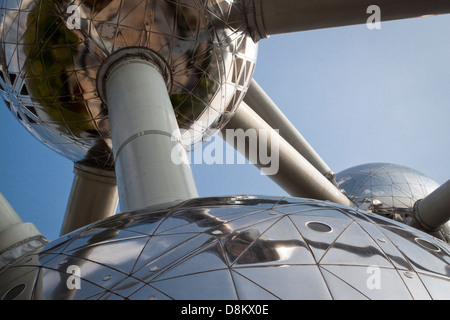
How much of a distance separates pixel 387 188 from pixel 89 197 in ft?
30.9

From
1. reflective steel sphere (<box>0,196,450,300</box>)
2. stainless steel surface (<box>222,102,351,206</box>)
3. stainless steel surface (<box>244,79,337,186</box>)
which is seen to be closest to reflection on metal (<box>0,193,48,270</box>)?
reflective steel sphere (<box>0,196,450,300</box>)

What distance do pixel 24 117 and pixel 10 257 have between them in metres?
3.64

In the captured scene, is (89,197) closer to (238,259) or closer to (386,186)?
(238,259)

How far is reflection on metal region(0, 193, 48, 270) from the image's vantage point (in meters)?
4.35

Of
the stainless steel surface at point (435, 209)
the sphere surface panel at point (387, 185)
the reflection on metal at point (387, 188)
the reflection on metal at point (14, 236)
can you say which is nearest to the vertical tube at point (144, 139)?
the reflection on metal at point (14, 236)

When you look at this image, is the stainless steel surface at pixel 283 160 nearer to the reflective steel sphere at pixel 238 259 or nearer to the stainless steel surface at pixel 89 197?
the stainless steel surface at pixel 89 197

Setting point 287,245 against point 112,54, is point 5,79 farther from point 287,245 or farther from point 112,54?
point 287,245

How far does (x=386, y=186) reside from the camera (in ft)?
48.5

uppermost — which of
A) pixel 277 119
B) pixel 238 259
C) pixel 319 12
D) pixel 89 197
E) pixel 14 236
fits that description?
pixel 277 119

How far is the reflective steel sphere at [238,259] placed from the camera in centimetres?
257

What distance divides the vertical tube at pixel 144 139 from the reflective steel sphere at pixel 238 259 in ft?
4.61

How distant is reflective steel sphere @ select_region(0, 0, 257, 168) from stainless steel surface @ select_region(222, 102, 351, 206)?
1730 millimetres

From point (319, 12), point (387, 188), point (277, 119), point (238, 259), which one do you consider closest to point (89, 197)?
point (319, 12)

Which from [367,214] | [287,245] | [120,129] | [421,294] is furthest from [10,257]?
[421,294]
